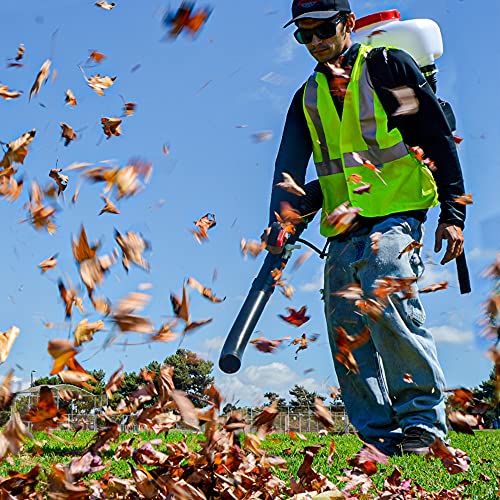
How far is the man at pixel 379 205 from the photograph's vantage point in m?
3.53

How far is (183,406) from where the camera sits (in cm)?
204

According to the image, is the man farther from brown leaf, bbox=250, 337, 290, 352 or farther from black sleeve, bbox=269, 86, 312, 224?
brown leaf, bbox=250, 337, 290, 352

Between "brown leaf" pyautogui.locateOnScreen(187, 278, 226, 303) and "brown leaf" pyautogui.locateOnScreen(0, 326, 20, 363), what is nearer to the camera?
"brown leaf" pyautogui.locateOnScreen(0, 326, 20, 363)

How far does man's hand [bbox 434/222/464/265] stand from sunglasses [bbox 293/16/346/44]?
1.12 m

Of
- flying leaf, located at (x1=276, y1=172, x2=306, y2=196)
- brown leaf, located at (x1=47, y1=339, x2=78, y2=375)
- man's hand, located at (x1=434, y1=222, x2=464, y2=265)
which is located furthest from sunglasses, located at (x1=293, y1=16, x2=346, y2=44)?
brown leaf, located at (x1=47, y1=339, x2=78, y2=375)

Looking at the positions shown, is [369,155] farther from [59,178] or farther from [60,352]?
[60,352]

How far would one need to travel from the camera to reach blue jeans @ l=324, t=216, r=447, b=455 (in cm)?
350

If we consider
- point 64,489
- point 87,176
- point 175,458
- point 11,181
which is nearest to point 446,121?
point 87,176

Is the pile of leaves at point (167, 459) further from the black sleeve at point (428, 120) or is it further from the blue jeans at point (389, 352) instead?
the black sleeve at point (428, 120)

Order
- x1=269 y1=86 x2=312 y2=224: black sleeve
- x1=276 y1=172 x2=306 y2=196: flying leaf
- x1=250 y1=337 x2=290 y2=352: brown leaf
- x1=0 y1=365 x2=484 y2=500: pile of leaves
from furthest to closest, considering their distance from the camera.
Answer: x1=269 y1=86 x2=312 y2=224: black sleeve
x1=276 y1=172 x2=306 y2=196: flying leaf
x1=250 y1=337 x2=290 y2=352: brown leaf
x1=0 y1=365 x2=484 y2=500: pile of leaves

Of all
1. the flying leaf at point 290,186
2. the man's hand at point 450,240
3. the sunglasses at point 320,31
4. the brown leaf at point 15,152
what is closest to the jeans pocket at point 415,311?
the man's hand at point 450,240

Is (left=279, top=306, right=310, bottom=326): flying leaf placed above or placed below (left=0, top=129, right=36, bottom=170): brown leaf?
below

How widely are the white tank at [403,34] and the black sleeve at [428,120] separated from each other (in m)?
0.86

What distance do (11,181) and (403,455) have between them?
2059mm
